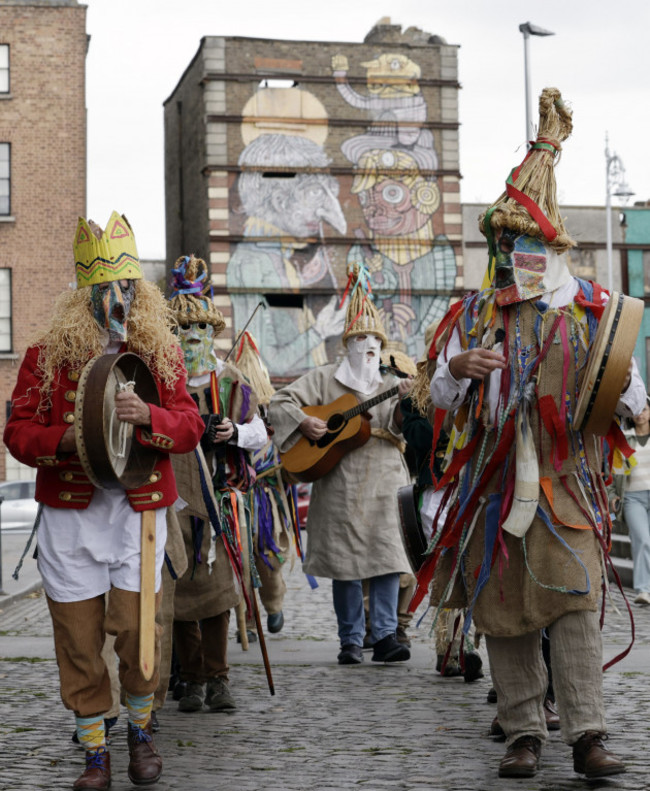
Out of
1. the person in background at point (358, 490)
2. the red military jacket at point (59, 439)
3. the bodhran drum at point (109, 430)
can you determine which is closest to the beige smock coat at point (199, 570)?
the red military jacket at point (59, 439)

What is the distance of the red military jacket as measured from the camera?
541cm

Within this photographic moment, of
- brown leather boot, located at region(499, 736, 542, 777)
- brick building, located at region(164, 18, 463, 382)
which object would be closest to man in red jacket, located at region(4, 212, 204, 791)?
brown leather boot, located at region(499, 736, 542, 777)

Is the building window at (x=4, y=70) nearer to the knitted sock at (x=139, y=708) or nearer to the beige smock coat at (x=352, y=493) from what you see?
the beige smock coat at (x=352, y=493)

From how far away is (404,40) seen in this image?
4103 centimetres

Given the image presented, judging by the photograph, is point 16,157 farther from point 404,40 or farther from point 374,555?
point 374,555

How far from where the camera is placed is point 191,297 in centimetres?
779

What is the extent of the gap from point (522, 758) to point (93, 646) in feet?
5.46

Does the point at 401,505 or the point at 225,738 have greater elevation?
the point at 401,505

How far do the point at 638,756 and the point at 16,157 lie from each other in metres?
29.6

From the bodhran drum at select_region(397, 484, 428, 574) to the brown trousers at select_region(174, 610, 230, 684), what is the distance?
1152 mm

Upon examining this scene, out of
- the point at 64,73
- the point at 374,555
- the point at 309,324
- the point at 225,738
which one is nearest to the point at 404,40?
the point at 309,324

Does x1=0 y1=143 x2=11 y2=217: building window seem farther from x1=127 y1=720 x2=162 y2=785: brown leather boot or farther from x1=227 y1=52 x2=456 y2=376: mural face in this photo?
x1=127 y1=720 x2=162 y2=785: brown leather boot

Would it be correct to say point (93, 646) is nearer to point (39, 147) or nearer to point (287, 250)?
point (39, 147)

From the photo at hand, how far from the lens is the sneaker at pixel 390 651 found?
8555 mm
